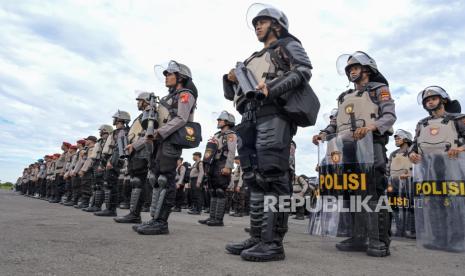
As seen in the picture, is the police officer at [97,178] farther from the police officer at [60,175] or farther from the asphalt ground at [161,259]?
the police officer at [60,175]

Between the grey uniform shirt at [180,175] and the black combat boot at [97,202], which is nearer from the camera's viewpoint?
the black combat boot at [97,202]

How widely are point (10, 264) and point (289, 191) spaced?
86.8 inches

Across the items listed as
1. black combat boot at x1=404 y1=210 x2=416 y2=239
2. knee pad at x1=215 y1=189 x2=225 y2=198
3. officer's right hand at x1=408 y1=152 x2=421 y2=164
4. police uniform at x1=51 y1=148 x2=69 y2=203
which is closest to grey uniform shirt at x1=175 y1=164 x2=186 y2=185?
police uniform at x1=51 y1=148 x2=69 y2=203

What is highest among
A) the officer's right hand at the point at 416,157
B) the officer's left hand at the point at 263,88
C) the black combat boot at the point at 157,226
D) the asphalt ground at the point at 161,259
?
the officer's left hand at the point at 263,88

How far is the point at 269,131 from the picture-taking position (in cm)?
312

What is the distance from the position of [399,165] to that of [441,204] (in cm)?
381

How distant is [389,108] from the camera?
387 cm

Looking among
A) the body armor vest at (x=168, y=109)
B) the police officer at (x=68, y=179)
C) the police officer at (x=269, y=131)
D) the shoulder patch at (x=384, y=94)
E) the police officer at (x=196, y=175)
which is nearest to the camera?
the police officer at (x=269, y=131)

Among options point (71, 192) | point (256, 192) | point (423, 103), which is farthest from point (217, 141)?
point (71, 192)

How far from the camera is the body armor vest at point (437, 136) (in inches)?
198

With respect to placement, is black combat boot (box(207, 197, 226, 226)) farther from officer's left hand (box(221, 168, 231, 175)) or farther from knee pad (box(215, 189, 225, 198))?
officer's left hand (box(221, 168, 231, 175))

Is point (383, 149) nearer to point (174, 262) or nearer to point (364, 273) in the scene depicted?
point (364, 273)

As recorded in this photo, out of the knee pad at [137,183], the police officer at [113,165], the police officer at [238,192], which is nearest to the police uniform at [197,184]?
the police officer at [238,192]

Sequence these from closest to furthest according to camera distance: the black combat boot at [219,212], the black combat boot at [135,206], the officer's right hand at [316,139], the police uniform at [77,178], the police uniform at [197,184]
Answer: the officer's right hand at [316,139] → the black combat boot at [135,206] → the black combat boot at [219,212] → the police uniform at [77,178] → the police uniform at [197,184]
